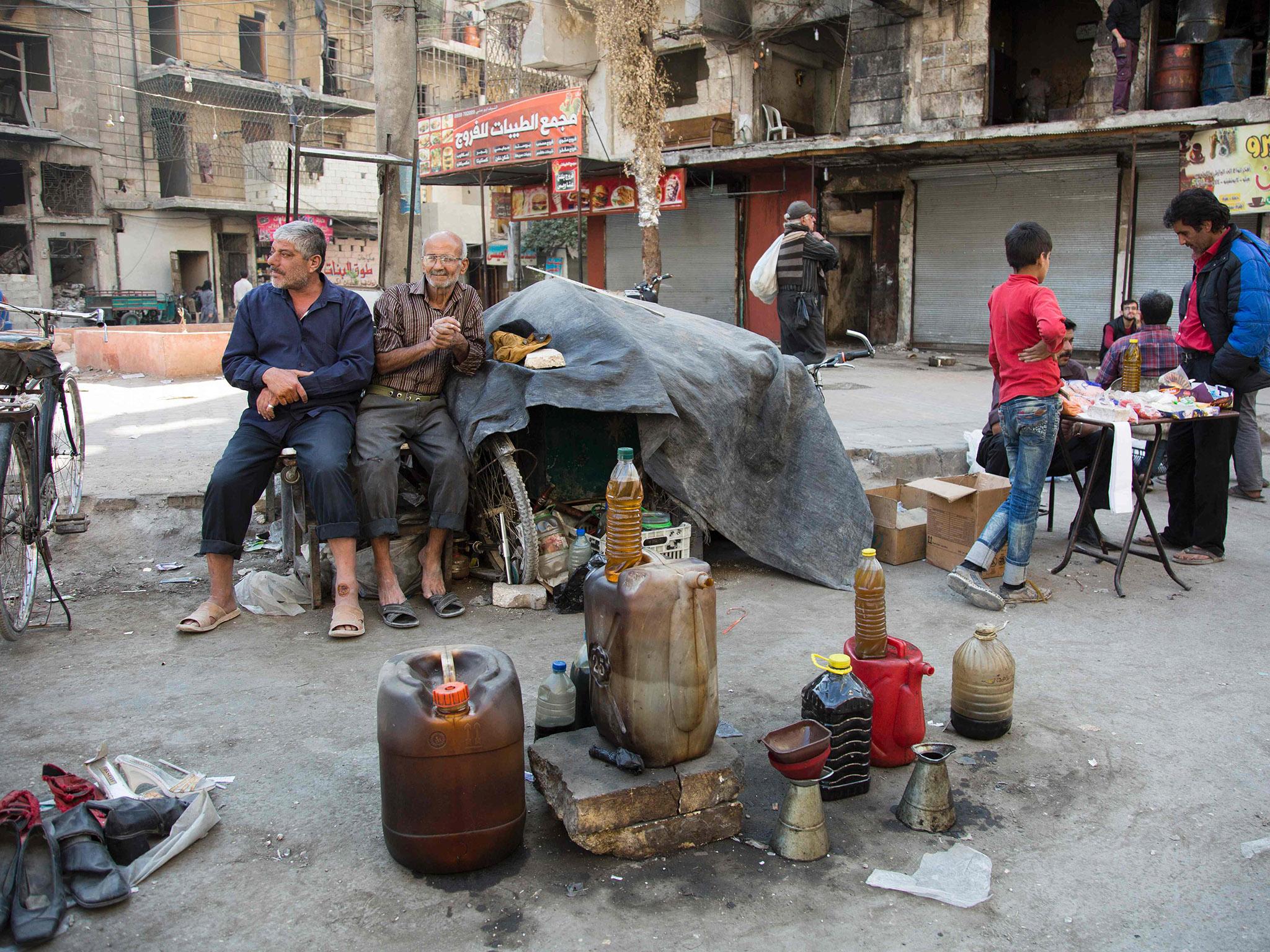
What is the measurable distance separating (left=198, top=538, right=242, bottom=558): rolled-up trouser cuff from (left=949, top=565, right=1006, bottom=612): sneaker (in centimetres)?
335

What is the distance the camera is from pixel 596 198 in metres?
18.8

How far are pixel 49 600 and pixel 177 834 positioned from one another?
8.59ft

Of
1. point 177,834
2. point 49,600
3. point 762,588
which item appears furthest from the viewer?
point 762,588

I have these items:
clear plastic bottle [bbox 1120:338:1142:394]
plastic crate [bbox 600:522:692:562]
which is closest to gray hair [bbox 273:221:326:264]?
plastic crate [bbox 600:522:692:562]

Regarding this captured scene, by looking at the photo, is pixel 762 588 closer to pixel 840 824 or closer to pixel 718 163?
pixel 840 824

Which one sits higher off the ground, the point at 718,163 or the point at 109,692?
the point at 718,163

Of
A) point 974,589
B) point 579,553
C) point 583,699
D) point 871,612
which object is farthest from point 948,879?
point 579,553


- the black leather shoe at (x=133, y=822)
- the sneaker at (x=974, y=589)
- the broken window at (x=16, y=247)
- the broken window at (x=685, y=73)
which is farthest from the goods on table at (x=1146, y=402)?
the broken window at (x=16, y=247)

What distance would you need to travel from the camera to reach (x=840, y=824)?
9.15ft

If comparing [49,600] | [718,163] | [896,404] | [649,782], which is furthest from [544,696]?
[718,163]

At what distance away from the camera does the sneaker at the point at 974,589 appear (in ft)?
15.0

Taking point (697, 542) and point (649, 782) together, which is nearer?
point (649, 782)

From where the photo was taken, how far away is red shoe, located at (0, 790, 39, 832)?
7.63 feet

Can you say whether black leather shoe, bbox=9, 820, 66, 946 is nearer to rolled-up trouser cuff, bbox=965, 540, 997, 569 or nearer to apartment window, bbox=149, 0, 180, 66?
rolled-up trouser cuff, bbox=965, 540, 997, 569
